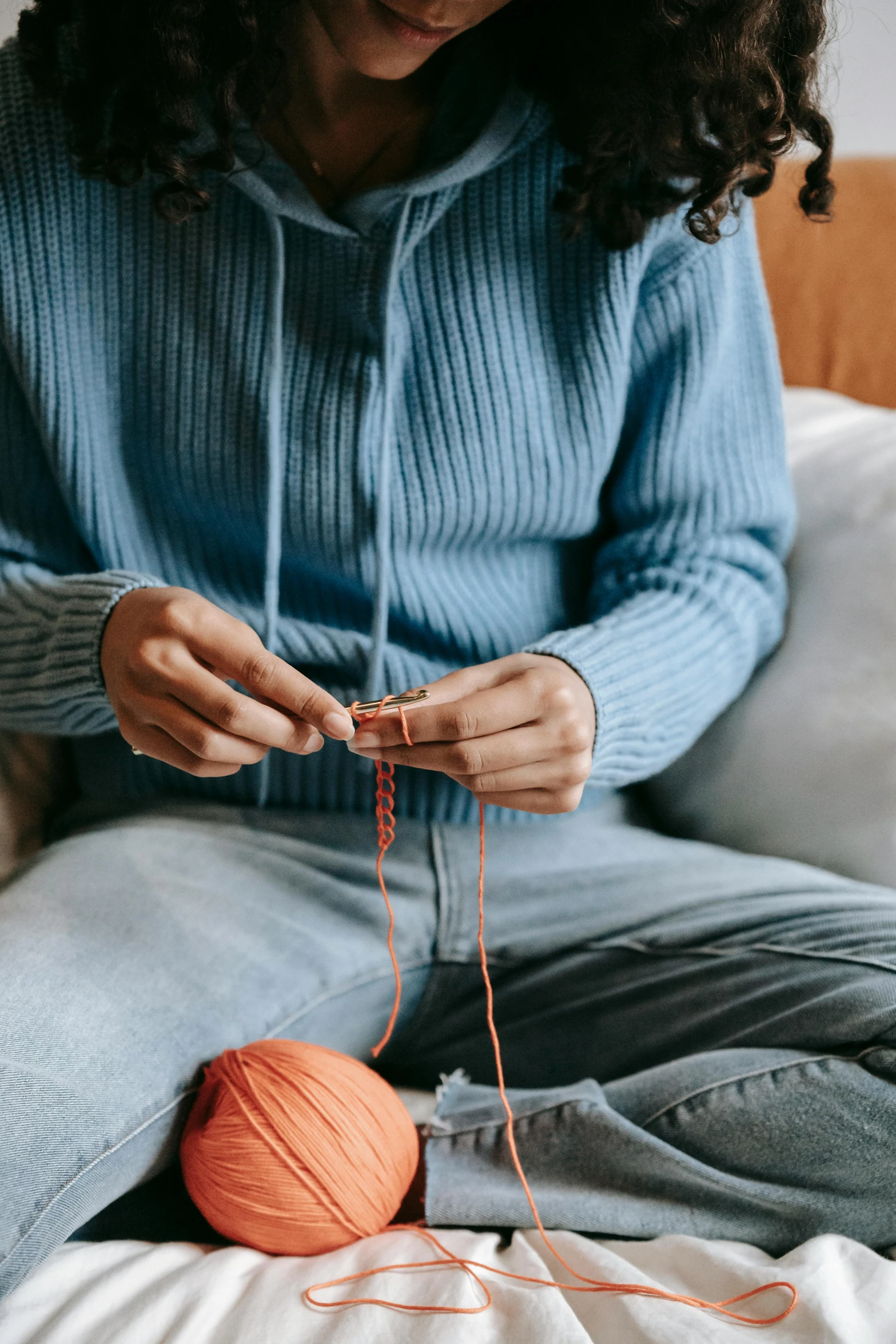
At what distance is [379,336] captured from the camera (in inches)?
32.7

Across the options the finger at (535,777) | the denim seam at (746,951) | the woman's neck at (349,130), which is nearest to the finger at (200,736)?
the finger at (535,777)

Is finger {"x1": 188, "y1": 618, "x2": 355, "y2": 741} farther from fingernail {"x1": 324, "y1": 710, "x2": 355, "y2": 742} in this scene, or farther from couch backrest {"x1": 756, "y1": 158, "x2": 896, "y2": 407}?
couch backrest {"x1": 756, "y1": 158, "x2": 896, "y2": 407}

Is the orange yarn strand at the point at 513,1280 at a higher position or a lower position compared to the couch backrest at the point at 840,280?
lower

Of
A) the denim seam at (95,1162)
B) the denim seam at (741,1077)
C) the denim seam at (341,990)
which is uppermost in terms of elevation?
the denim seam at (95,1162)

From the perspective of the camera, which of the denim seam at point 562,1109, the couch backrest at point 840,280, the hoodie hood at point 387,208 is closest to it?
the denim seam at point 562,1109

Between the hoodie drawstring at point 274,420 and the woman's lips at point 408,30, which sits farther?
the hoodie drawstring at point 274,420

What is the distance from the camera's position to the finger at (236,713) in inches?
25.8

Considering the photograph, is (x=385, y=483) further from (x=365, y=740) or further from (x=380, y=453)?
(x=365, y=740)

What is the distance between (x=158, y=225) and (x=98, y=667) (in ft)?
1.19

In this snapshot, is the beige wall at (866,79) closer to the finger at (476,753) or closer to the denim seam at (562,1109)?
the finger at (476,753)

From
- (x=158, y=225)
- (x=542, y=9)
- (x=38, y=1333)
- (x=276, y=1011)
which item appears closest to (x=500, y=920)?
(x=276, y=1011)

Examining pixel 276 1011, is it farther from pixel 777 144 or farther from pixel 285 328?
pixel 777 144

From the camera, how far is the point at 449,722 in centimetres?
65

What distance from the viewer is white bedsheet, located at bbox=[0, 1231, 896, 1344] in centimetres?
59
